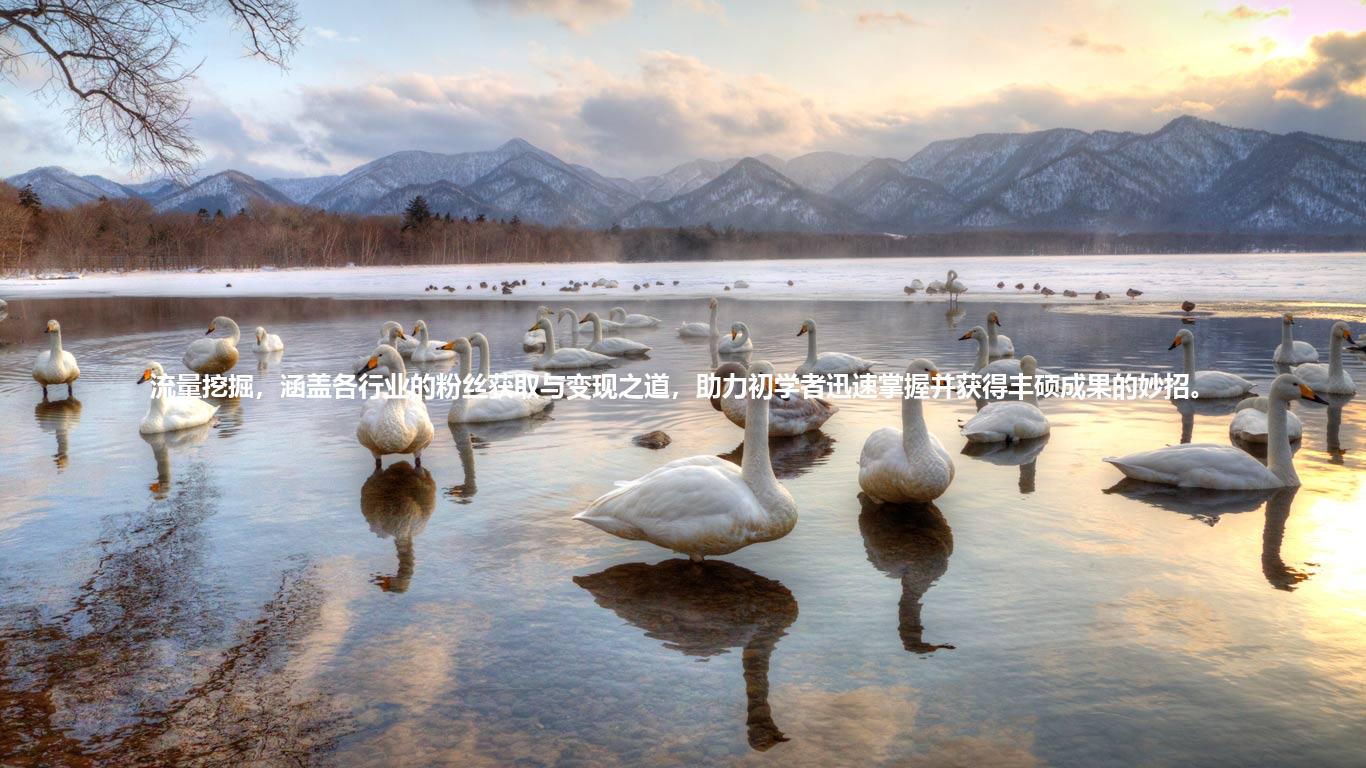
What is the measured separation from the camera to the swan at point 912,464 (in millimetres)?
7930

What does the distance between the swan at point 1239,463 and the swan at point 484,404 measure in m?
8.34

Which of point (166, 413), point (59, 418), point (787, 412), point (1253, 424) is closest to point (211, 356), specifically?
point (59, 418)

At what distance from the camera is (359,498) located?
888cm

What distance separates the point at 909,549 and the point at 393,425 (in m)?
5.71

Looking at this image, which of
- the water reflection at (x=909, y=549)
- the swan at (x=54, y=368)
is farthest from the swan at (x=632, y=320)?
the water reflection at (x=909, y=549)

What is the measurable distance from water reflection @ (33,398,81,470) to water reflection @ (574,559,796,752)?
320 inches

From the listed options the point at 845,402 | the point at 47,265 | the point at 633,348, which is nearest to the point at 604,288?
the point at 633,348

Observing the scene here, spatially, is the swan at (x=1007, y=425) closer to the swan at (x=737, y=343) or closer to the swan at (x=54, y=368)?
the swan at (x=737, y=343)

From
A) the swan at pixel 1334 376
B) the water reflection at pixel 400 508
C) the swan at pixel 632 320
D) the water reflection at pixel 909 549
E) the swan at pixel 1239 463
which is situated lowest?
the water reflection at pixel 909 549

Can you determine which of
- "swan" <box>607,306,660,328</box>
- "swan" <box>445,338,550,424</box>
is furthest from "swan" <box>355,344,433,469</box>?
"swan" <box>607,306,660,328</box>

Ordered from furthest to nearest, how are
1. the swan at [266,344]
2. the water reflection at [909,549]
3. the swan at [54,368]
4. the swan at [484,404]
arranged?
the swan at [266,344] → the swan at [54,368] → the swan at [484,404] → the water reflection at [909,549]

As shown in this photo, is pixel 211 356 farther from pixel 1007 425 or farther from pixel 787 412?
pixel 1007 425

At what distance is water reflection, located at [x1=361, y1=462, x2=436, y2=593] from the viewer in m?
6.70

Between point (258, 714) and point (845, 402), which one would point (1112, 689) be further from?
point (845, 402)
